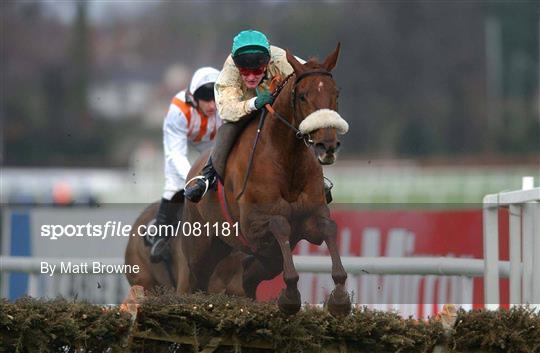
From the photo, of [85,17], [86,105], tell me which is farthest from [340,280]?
[85,17]

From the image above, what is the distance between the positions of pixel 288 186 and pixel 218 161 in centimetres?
61

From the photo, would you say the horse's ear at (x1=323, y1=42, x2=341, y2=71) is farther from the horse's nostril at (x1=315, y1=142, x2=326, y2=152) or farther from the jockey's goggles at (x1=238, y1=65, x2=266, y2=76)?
the jockey's goggles at (x1=238, y1=65, x2=266, y2=76)

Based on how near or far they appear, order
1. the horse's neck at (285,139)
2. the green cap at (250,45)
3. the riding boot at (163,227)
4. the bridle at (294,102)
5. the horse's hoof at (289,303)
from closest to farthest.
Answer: the horse's hoof at (289,303) < the bridle at (294,102) < the horse's neck at (285,139) < the green cap at (250,45) < the riding boot at (163,227)

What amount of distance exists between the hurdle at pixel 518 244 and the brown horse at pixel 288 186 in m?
0.97

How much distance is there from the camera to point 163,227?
8.48 m

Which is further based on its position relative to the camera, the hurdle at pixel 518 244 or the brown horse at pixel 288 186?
the hurdle at pixel 518 244

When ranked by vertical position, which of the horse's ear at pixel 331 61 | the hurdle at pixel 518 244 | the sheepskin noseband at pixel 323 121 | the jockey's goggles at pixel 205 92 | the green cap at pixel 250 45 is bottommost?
the hurdle at pixel 518 244

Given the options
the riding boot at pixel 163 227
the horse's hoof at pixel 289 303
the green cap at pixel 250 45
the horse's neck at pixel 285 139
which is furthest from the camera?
the riding boot at pixel 163 227

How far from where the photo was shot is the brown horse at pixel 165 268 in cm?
773

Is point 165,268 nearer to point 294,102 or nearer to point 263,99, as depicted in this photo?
point 263,99

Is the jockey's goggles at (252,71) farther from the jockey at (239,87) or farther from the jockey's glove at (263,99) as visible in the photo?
the jockey's glove at (263,99)

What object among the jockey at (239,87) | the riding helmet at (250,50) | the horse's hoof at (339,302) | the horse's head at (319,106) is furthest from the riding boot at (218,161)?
the horse's hoof at (339,302)


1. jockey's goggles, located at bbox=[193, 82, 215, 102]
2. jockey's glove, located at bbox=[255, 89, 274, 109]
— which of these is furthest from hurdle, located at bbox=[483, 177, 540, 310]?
jockey's goggles, located at bbox=[193, 82, 215, 102]

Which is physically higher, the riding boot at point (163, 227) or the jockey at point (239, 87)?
the jockey at point (239, 87)
